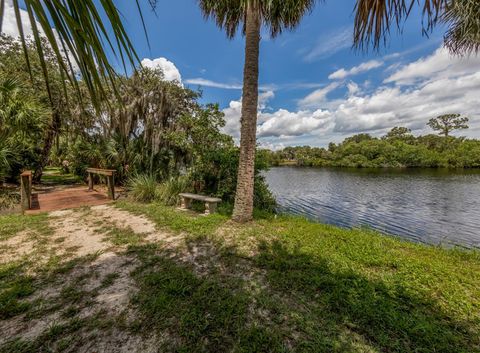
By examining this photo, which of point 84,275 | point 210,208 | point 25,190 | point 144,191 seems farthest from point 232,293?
point 25,190

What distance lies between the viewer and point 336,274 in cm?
335

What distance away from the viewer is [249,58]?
5234mm

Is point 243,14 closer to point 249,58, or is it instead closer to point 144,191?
point 249,58

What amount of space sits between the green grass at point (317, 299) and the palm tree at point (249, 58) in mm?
1433

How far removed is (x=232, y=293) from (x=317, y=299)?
42.3 inches

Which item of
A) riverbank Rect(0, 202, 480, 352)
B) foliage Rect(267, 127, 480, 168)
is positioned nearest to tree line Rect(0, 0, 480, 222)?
riverbank Rect(0, 202, 480, 352)

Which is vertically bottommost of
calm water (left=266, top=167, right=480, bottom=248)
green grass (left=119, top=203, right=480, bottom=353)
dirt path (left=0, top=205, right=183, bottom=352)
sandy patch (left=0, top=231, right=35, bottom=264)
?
calm water (left=266, top=167, right=480, bottom=248)

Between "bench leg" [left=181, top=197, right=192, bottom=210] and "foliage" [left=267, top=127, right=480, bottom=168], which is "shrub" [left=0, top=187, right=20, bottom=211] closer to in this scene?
"bench leg" [left=181, top=197, right=192, bottom=210]

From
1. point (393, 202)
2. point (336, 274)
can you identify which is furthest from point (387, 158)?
point (336, 274)

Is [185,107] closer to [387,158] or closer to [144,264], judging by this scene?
[144,264]

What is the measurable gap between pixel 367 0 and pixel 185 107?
10.4 meters

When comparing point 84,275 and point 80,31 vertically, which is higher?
point 80,31

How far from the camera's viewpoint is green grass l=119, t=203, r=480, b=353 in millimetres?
2209

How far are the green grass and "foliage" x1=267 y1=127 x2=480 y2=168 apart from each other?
43188 mm
